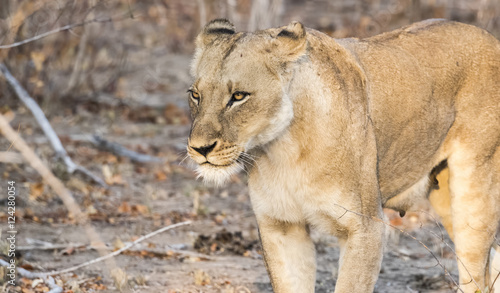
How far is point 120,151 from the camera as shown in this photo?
7.63 meters

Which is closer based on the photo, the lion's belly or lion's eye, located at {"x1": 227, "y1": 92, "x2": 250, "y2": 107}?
lion's eye, located at {"x1": 227, "y1": 92, "x2": 250, "y2": 107}

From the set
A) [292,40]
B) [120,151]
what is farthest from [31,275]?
[120,151]

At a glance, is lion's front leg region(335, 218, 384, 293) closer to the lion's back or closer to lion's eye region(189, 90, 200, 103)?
the lion's back

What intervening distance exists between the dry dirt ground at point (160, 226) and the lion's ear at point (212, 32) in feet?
1.86

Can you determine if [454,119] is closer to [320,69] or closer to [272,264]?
[320,69]

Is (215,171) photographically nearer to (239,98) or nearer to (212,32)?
(239,98)

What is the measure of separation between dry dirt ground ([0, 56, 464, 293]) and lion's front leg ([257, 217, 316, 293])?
20.3 inches

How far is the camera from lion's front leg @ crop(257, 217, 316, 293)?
11.7ft

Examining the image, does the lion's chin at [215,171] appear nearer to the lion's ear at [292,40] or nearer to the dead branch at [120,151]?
the lion's ear at [292,40]

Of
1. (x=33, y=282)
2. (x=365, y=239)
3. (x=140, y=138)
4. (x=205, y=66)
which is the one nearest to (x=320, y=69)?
(x=205, y=66)

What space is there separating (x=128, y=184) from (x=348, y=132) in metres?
3.89

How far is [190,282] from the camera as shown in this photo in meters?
4.56

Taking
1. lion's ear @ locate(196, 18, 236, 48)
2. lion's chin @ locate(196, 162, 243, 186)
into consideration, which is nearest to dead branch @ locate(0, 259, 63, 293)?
lion's chin @ locate(196, 162, 243, 186)

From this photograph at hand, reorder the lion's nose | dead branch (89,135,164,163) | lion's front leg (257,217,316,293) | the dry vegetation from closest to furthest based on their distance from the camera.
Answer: the lion's nose
lion's front leg (257,217,316,293)
the dry vegetation
dead branch (89,135,164,163)
